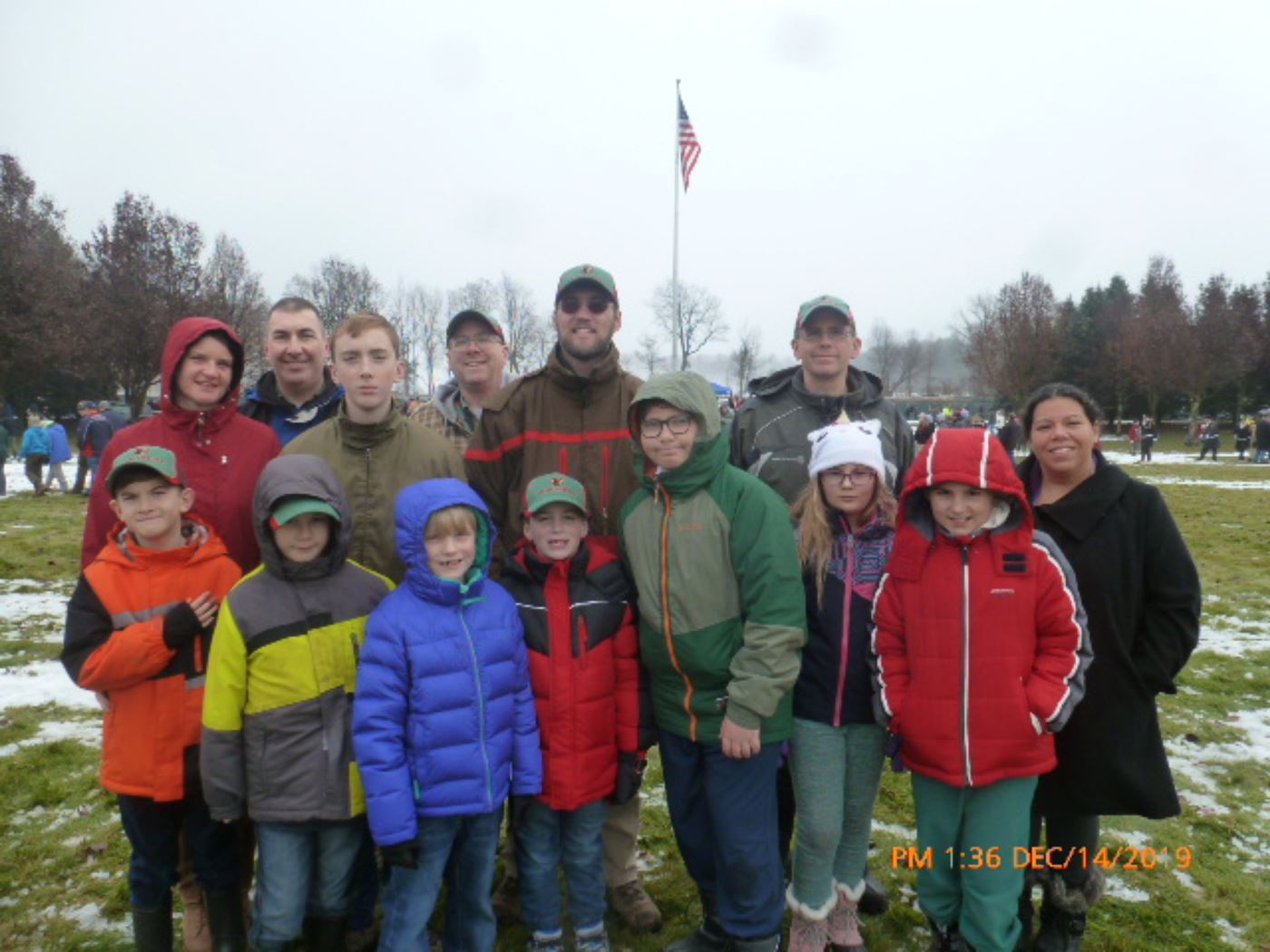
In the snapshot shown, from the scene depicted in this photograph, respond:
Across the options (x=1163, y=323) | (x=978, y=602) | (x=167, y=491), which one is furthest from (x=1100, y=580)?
(x=1163, y=323)

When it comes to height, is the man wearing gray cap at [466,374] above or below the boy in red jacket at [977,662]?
above

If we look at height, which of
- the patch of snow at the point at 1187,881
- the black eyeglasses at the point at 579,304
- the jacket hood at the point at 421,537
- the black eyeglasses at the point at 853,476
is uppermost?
the black eyeglasses at the point at 579,304

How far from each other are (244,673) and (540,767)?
3.78 feet

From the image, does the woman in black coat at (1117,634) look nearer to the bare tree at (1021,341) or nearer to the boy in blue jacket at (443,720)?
the boy in blue jacket at (443,720)

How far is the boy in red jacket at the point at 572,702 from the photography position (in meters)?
2.95

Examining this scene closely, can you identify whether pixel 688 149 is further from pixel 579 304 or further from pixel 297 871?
pixel 297 871

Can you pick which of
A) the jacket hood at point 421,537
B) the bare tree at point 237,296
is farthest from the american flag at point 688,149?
the jacket hood at point 421,537

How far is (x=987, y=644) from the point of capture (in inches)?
107

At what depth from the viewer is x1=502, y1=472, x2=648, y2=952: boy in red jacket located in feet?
9.68

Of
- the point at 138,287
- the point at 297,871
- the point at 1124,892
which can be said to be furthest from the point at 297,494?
the point at 138,287

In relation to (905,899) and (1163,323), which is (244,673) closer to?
(905,899)

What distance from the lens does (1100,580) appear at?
296 cm

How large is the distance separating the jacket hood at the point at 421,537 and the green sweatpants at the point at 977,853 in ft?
6.48
